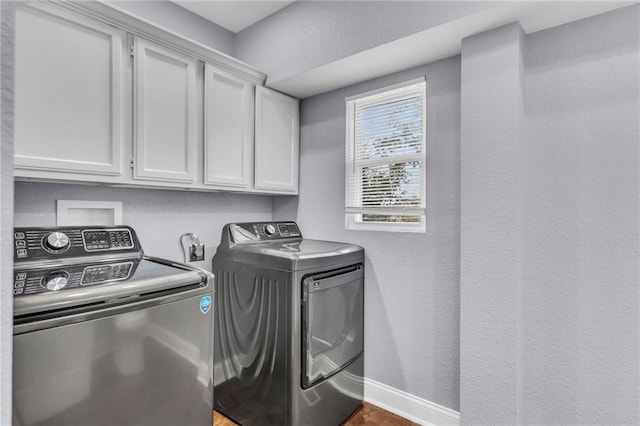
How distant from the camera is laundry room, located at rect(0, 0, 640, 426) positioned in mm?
1345

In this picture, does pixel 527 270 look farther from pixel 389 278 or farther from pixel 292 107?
pixel 292 107

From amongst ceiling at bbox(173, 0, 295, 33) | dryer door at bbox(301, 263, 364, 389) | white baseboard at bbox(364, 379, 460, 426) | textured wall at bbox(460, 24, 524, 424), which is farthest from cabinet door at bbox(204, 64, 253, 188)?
white baseboard at bbox(364, 379, 460, 426)

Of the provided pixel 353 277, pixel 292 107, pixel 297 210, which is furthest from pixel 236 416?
pixel 292 107

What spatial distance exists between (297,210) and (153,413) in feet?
5.48

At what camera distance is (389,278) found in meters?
2.19

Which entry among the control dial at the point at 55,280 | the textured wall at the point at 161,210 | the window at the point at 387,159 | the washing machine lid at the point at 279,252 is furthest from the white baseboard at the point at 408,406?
the control dial at the point at 55,280

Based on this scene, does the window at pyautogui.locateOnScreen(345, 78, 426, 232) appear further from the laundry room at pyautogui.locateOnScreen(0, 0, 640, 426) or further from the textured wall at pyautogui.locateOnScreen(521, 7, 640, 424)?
the textured wall at pyautogui.locateOnScreen(521, 7, 640, 424)

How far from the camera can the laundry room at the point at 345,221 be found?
52.9 inches

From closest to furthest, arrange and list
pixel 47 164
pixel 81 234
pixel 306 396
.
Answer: pixel 47 164 → pixel 81 234 → pixel 306 396

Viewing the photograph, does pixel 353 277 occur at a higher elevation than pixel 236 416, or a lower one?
higher

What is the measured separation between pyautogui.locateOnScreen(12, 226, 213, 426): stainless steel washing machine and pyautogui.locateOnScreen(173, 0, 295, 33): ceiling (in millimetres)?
1683

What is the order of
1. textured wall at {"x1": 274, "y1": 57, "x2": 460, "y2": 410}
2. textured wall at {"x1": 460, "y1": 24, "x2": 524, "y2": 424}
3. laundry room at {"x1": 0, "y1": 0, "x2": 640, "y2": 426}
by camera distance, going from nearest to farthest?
laundry room at {"x1": 0, "y1": 0, "x2": 640, "y2": 426}
textured wall at {"x1": 460, "y1": 24, "x2": 524, "y2": 424}
textured wall at {"x1": 274, "y1": 57, "x2": 460, "y2": 410}

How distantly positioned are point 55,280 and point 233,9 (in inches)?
81.3

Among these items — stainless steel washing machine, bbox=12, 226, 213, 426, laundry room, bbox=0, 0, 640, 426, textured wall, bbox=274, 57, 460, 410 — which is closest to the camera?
stainless steel washing machine, bbox=12, 226, 213, 426
